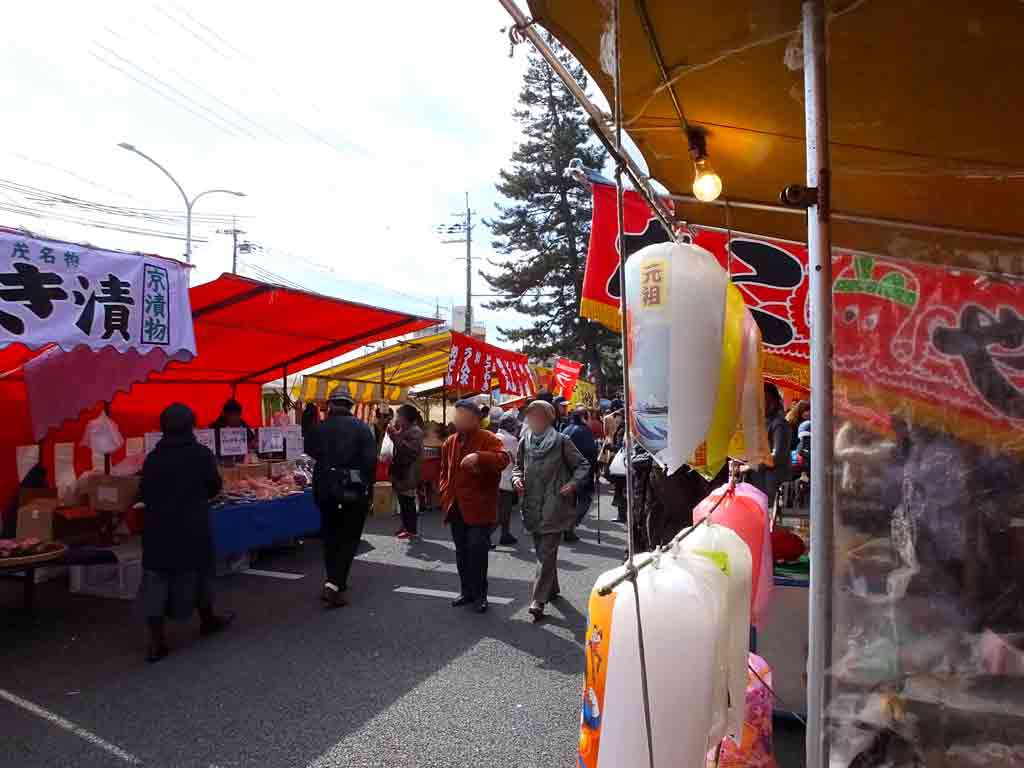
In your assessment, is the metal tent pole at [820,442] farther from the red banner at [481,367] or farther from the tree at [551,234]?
the tree at [551,234]

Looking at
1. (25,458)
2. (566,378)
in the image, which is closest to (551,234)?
(566,378)

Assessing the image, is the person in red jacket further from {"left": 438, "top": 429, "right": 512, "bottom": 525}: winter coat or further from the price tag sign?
the price tag sign

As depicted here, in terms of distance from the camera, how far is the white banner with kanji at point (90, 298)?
4.52 m

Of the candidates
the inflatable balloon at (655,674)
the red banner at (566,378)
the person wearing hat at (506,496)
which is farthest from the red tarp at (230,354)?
the red banner at (566,378)

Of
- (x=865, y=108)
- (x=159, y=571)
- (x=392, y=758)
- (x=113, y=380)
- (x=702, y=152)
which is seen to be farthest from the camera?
(x=113, y=380)

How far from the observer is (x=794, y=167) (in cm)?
310

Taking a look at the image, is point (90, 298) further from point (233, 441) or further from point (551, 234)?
point (551, 234)

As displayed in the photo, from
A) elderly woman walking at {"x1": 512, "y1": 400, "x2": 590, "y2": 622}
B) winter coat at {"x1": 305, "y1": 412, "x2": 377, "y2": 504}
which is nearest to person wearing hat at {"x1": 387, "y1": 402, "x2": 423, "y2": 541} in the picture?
winter coat at {"x1": 305, "y1": 412, "x2": 377, "y2": 504}

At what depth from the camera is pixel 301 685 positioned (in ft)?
15.2

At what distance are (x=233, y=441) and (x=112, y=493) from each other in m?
1.96

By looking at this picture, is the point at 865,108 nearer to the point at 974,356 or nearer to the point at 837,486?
the point at 974,356

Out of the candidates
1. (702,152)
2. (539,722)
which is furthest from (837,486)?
(539,722)

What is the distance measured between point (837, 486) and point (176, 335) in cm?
520

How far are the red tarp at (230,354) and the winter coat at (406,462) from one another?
143 centimetres
